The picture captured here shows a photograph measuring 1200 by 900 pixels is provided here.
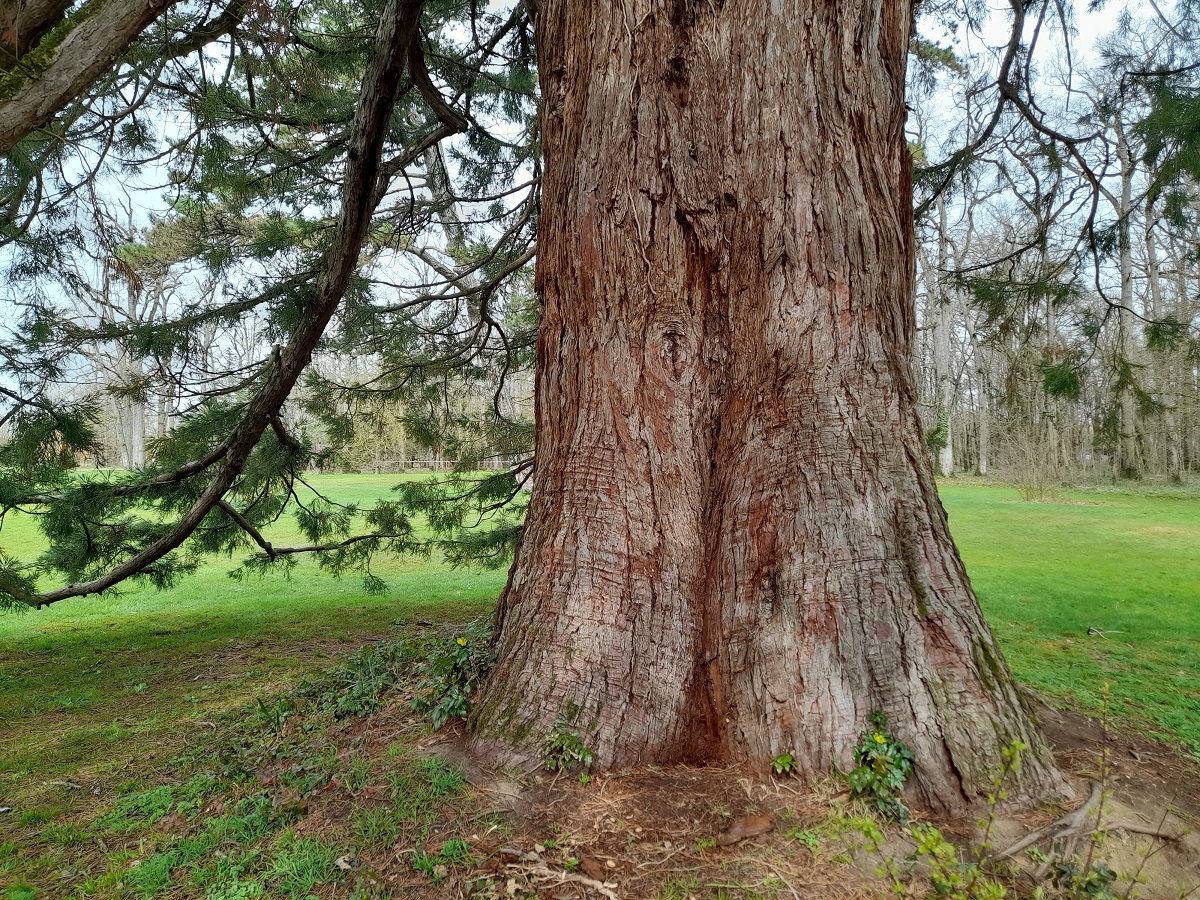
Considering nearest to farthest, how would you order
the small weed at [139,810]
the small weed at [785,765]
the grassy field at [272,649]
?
the small weed at [785,765]
the small weed at [139,810]
the grassy field at [272,649]

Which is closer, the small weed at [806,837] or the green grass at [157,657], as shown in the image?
the small weed at [806,837]

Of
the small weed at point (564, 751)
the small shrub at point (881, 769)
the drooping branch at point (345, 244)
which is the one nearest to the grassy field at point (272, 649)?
the small weed at point (564, 751)

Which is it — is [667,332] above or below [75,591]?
above

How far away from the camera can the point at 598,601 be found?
84.4 inches

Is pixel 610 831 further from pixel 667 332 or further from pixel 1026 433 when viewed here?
pixel 1026 433

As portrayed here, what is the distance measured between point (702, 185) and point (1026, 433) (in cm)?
1401

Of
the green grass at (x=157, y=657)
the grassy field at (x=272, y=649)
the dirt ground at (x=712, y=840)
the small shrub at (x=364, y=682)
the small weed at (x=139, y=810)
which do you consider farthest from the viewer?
the green grass at (x=157, y=657)

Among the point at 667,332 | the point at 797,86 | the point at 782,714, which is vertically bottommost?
the point at 782,714

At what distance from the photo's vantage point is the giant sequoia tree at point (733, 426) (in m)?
1.96

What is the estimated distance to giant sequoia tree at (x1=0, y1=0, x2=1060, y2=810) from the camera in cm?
196

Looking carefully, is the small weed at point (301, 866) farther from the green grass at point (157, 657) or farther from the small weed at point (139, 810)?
the green grass at point (157, 657)

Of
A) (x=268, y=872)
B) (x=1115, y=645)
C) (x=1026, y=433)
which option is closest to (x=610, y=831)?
(x=268, y=872)

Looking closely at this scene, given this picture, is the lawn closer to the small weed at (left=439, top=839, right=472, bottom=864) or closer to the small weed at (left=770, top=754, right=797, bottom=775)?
the small weed at (left=770, top=754, right=797, bottom=775)

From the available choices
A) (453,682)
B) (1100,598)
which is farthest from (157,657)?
A: (1100,598)
